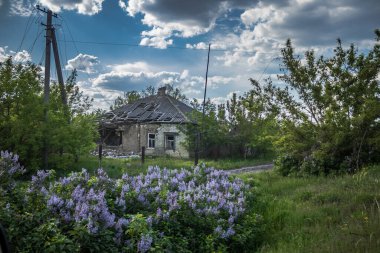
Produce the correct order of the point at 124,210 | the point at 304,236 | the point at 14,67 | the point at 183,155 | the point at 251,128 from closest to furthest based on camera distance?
the point at 124,210
the point at 304,236
the point at 14,67
the point at 251,128
the point at 183,155

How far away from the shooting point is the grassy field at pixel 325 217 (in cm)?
540

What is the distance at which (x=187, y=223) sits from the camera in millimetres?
6055

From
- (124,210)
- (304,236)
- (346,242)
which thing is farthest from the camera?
(304,236)

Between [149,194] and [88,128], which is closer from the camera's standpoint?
[149,194]

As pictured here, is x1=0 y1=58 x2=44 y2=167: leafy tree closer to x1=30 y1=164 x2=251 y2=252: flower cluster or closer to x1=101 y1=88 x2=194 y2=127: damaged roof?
x1=30 y1=164 x2=251 y2=252: flower cluster

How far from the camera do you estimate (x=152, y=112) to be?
1383 inches

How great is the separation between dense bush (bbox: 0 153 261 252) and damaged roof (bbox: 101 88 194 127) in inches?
965

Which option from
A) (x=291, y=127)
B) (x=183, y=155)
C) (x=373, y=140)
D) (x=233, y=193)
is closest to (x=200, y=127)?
(x=183, y=155)

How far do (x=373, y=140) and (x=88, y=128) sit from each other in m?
12.8

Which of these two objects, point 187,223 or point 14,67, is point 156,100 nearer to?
point 14,67

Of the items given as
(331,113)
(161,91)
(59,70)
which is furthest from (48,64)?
(161,91)

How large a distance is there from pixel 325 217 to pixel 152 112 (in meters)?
28.9

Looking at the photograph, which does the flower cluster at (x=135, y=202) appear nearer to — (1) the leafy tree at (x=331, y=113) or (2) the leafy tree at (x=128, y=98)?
(1) the leafy tree at (x=331, y=113)

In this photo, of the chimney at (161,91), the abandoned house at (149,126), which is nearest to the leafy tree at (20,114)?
the abandoned house at (149,126)
